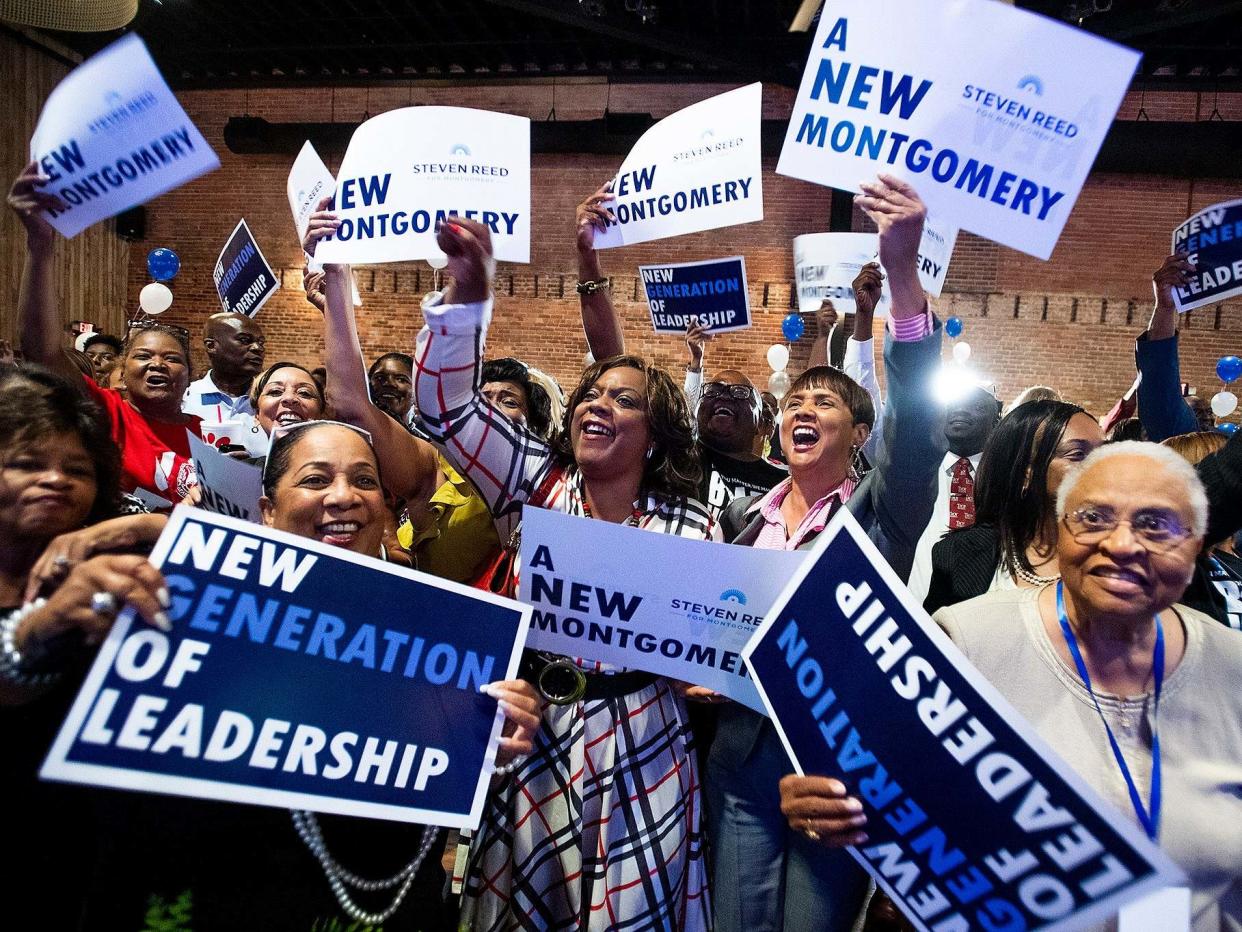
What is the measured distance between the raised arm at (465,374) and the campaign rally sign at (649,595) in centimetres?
26

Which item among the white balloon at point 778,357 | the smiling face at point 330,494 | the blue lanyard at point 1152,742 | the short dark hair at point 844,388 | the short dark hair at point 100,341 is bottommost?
the blue lanyard at point 1152,742

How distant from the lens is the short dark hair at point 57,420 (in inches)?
45.1

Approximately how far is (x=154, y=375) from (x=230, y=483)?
1.06 meters

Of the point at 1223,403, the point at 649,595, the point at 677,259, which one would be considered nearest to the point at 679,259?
the point at 677,259

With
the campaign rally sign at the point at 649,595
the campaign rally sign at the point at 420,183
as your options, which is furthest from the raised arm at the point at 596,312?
the campaign rally sign at the point at 649,595

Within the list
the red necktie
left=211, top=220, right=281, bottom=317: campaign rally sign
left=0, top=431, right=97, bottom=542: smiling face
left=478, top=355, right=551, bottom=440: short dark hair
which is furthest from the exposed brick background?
left=0, top=431, right=97, bottom=542: smiling face

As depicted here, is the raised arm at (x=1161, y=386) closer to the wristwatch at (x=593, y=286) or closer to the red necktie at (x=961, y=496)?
the red necktie at (x=961, y=496)

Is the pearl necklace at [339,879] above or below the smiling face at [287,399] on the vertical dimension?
below

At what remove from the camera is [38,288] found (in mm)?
1904

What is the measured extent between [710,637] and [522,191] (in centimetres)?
150

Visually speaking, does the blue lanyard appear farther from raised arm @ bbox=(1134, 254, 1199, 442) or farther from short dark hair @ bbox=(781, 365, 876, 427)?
raised arm @ bbox=(1134, 254, 1199, 442)

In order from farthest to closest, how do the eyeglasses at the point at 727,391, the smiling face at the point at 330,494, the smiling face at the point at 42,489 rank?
1. the eyeglasses at the point at 727,391
2. the smiling face at the point at 330,494
3. the smiling face at the point at 42,489

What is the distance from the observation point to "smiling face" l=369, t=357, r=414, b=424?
3.94m

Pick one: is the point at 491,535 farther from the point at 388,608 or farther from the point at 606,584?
the point at 388,608
